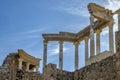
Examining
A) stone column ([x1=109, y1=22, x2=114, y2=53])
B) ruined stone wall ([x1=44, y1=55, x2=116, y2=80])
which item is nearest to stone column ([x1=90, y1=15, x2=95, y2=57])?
stone column ([x1=109, y1=22, x2=114, y2=53])

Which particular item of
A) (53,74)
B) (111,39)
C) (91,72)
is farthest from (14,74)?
(111,39)

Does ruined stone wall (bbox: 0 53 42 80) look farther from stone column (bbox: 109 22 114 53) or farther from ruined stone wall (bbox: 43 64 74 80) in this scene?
stone column (bbox: 109 22 114 53)

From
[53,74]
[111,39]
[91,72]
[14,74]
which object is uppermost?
[111,39]

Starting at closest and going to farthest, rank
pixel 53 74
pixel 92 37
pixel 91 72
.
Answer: pixel 91 72, pixel 53 74, pixel 92 37

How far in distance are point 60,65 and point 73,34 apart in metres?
3.38

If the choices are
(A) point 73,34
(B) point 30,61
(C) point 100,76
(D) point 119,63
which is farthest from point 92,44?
(D) point 119,63

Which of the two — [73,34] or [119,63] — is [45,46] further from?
[119,63]

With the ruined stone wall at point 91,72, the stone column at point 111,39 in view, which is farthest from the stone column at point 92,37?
the ruined stone wall at point 91,72

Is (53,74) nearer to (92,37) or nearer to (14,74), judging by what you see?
(14,74)

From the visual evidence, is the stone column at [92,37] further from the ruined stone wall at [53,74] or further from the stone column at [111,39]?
the ruined stone wall at [53,74]

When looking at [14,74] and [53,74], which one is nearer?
[53,74]

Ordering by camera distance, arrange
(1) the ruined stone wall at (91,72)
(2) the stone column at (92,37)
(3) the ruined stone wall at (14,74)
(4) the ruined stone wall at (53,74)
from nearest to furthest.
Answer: (1) the ruined stone wall at (91,72)
(4) the ruined stone wall at (53,74)
(3) the ruined stone wall at (14,74)
(2) the stone column at (92,37)

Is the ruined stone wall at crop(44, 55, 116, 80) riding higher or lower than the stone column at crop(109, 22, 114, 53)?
lower

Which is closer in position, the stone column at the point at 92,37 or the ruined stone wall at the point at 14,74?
the ruined stone wall at the point at 14,74
